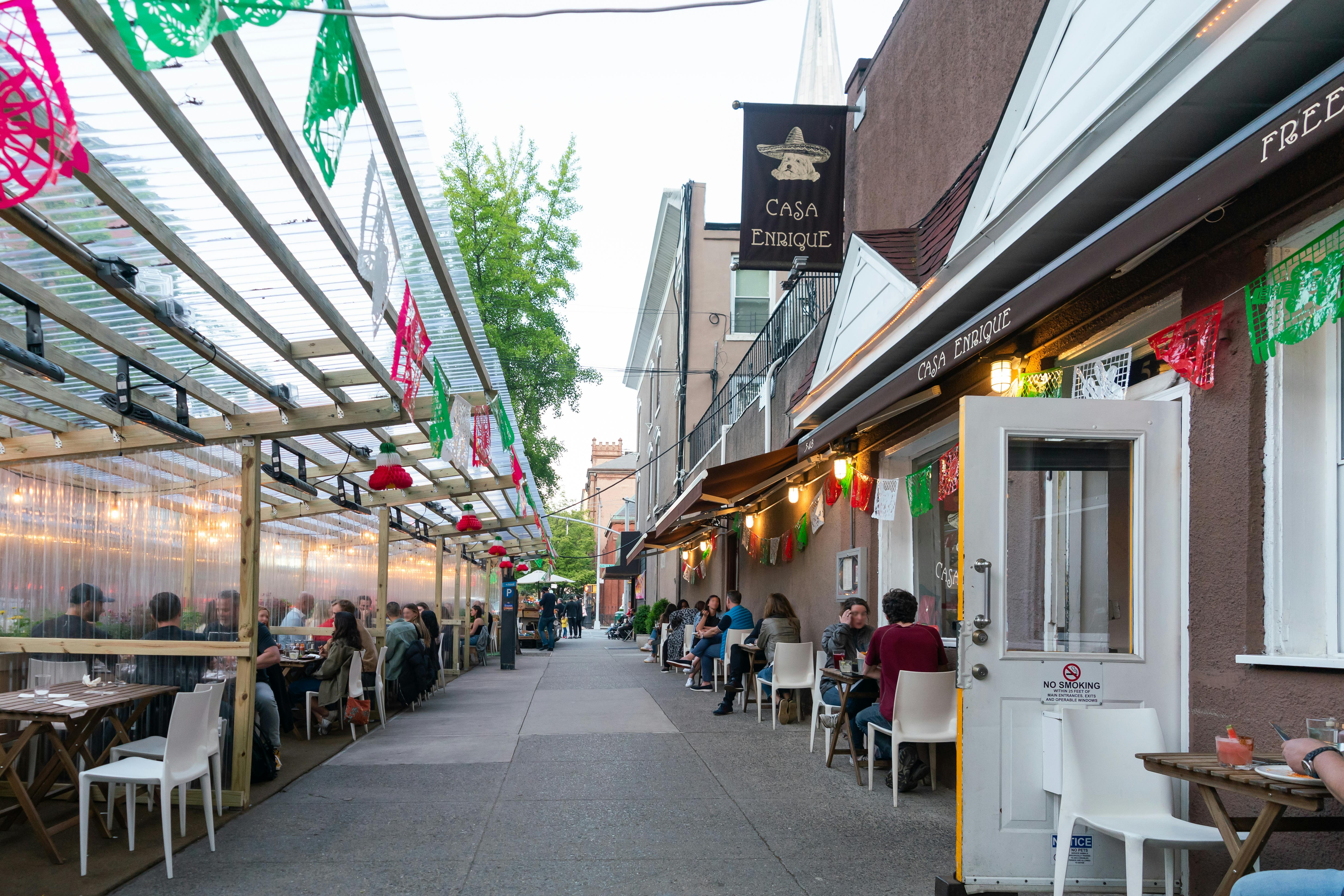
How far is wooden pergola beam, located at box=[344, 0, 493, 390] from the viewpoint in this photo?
4426 mm

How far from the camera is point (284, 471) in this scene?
36.2 feet

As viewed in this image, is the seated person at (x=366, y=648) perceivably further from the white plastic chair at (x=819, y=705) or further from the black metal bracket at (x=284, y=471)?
the white plastic chair at (x=819, y=705)

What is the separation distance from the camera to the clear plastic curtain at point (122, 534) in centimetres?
Answer: 696

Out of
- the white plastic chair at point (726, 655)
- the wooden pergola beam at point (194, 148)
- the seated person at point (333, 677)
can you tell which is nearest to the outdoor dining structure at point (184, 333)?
the wooden pergola beam at point (194, 148)

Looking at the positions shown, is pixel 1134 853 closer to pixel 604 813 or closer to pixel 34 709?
pixel 604 813

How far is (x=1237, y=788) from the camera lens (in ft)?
10.8

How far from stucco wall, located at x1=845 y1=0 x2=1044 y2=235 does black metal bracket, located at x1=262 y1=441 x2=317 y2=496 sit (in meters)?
6.40

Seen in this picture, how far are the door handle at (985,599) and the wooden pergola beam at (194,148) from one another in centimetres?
393

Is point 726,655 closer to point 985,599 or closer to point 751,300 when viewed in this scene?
point 985,599

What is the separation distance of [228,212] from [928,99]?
596 centimetres

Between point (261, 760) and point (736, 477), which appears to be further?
point (736, 477)

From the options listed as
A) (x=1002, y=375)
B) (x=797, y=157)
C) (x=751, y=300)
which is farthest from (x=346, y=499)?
(x=751, y=300)

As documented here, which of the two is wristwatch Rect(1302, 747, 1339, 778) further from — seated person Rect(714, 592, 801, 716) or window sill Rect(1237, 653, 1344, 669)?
seated person Rect(714, 592, 801, 716)

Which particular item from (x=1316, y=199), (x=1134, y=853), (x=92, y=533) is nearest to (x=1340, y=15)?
(x=1316, y=199)
